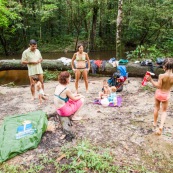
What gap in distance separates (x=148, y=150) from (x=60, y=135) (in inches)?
65.8

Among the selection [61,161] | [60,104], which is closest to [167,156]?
[61,161]

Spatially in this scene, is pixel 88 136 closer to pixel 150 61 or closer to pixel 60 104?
pixel 60 104

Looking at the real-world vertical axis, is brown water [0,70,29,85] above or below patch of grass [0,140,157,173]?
below

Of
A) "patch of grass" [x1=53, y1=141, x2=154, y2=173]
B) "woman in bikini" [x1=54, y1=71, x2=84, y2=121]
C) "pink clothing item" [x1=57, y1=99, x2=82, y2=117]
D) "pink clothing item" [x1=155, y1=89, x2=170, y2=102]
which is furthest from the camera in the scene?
"pink clothing item" [x1=57, y1=99, x2=82, y2=117]

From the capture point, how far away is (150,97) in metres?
6.61

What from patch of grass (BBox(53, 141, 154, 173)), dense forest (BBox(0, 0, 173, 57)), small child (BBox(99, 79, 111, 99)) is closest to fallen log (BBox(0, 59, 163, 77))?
small child (BBox(99, 79, 111, 99))

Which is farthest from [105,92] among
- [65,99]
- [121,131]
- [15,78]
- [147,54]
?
[15,78]

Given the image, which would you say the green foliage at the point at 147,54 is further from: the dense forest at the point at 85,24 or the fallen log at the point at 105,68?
the dense forest at the point at 85,24

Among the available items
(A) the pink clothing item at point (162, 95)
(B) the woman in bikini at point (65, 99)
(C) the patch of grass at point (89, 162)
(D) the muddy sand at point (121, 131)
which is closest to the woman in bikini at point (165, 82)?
(A) the pink clothing item at point (162, 95)

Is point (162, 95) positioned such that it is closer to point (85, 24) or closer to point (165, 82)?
point (165, 82)

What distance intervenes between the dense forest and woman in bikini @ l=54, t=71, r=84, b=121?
35.4 ft

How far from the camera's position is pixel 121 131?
435cm

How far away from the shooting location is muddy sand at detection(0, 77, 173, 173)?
3.53 m

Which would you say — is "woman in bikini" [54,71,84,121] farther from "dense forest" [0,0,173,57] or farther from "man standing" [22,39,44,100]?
"dense forest" [0,0,173,57]
